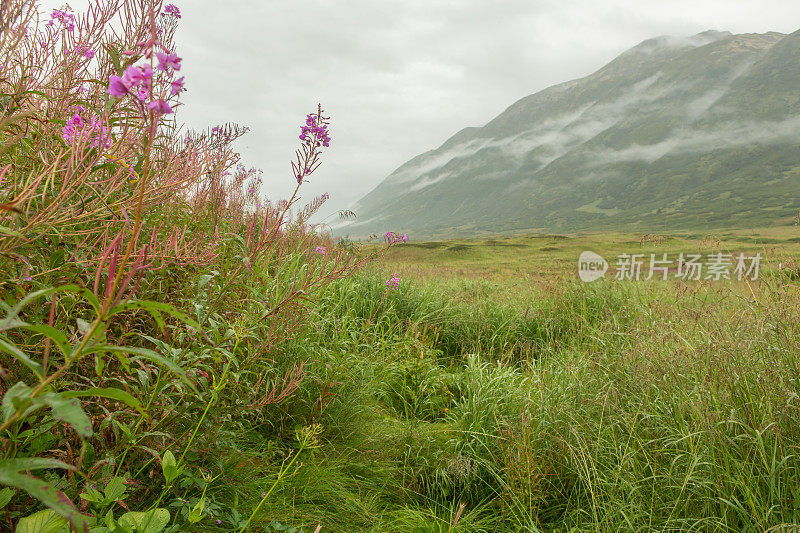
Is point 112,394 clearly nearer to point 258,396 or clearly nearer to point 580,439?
point 258,396

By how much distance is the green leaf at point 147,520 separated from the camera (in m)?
1.35

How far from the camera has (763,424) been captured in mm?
2166

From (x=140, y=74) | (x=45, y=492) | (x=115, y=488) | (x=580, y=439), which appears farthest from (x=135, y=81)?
(x=580, y=439)

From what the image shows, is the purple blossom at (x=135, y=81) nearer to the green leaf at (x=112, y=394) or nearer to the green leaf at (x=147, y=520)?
the green leaf at (x=112, y=394)

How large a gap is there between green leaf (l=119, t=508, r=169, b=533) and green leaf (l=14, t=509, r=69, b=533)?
0.27 meters

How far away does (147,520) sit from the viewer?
1.38 meters

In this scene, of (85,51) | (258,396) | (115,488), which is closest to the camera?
(115,488)

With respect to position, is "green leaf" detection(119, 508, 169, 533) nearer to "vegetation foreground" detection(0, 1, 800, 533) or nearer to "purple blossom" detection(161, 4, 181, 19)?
→ "vegetation foreground" detection(0, 1, 800, 533)

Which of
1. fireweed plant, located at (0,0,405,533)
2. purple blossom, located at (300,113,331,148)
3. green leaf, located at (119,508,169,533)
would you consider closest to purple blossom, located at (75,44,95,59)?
fireweed plant, located at (0,0,405,533)

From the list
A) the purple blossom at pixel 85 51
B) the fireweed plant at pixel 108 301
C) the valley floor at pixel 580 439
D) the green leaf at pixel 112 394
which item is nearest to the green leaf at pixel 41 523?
the fireweed plant at pixel 108 301

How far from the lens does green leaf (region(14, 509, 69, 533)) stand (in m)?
1.08

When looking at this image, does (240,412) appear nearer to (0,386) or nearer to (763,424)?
(0,386)

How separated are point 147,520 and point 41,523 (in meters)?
0.33

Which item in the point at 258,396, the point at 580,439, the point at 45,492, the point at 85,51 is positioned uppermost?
the point at 85,51
